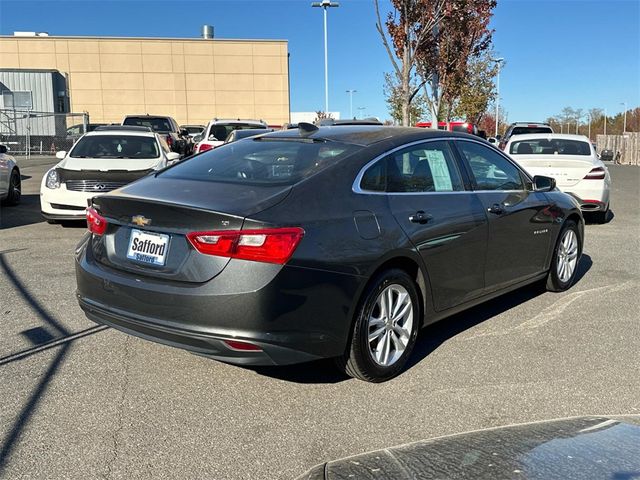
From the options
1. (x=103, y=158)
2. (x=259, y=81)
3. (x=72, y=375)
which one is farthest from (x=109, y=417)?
(x=259, y=81)

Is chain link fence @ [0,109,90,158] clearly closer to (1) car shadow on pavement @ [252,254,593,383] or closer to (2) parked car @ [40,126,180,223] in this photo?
(2) parked car @ [40,126,180,223]

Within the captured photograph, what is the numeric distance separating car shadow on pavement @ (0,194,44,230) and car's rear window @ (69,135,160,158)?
141 centimetres

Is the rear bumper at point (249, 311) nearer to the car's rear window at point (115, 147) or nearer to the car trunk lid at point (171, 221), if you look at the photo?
the car trunk lid at point (171, 221)

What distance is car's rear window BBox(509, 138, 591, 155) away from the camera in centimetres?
1145

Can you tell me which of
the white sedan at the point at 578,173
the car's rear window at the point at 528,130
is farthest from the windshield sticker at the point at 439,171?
the car's rear window at the point at 528,130

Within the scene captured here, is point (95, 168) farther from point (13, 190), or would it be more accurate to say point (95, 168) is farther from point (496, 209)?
point (496, 209)

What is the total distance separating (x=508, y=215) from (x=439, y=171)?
2.95 ft

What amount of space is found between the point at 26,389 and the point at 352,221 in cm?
223

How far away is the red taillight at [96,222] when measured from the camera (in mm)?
3897

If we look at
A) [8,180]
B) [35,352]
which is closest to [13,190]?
[8,180]

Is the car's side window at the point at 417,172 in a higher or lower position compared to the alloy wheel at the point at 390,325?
higher

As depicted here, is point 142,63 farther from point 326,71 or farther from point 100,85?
point 326,71

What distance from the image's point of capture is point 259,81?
44.5 m

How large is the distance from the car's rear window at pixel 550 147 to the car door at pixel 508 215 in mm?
6169
